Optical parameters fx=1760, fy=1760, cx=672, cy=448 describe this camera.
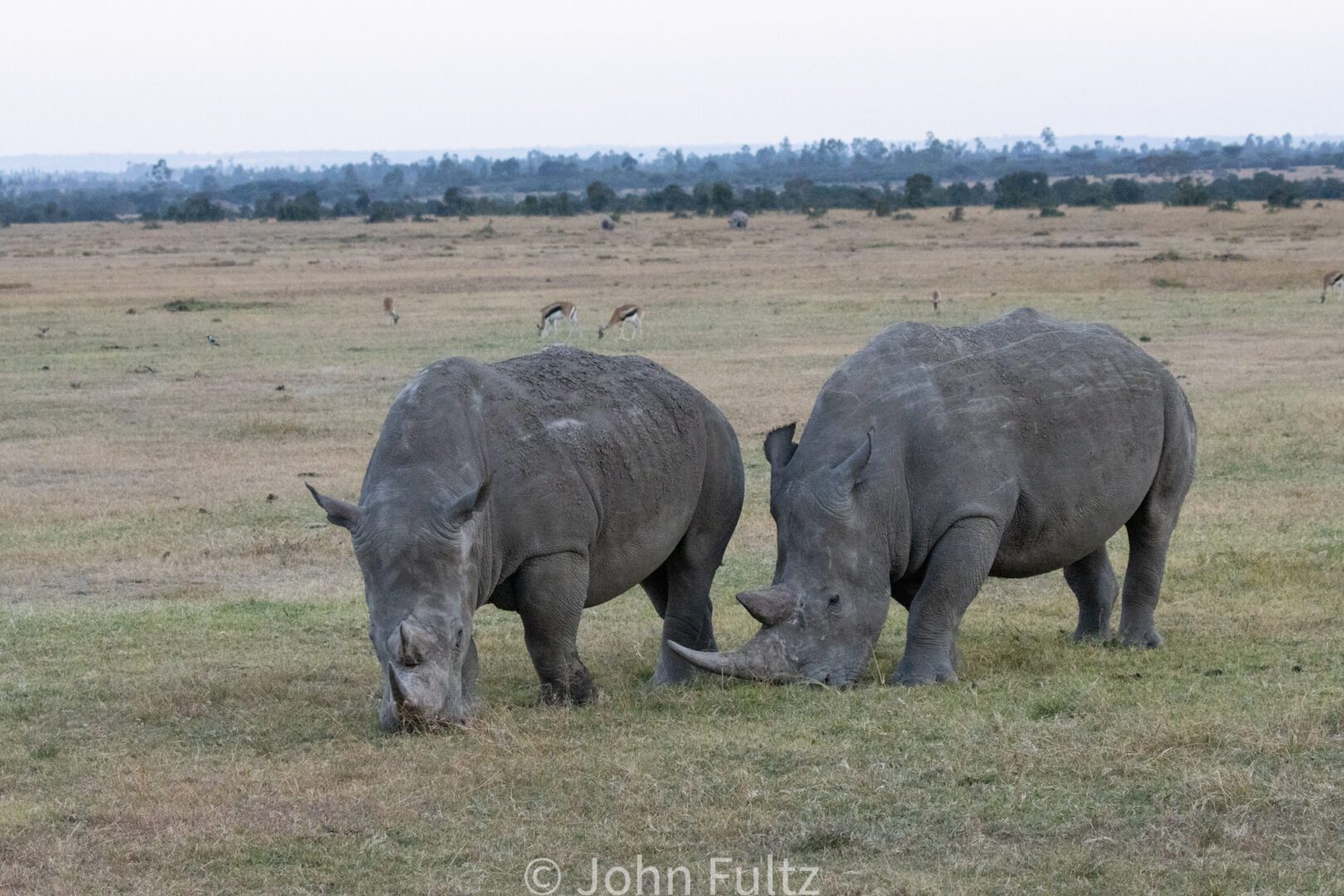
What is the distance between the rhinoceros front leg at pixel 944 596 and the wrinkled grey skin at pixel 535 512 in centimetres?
120

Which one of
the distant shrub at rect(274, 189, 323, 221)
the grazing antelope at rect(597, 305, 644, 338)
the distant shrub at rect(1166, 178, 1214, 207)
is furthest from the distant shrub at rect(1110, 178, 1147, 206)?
the grazing antelope at rect(597, 305, 644, 338)

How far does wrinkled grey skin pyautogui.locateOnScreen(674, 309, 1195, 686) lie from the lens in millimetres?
8445

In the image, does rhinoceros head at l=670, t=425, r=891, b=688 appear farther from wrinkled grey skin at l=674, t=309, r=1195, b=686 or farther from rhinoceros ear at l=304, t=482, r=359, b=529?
rhinoceros ear at l=304, t=482, r=359, b=529

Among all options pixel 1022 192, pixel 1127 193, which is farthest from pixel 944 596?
pixel 1127 193

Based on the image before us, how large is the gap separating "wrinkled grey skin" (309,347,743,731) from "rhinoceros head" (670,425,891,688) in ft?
2.26

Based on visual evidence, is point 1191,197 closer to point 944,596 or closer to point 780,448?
point 780,448

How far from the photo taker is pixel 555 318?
30688 millimetres

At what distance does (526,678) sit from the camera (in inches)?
368

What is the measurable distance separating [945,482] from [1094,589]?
201cm

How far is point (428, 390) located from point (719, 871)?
3252mm

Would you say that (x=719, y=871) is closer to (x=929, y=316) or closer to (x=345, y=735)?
(x=345, y=735)

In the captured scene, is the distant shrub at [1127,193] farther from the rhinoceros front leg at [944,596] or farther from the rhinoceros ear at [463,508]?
the rhinoceros ear at [463,508]

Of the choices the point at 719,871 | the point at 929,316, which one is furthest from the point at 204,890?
the point at 929,316

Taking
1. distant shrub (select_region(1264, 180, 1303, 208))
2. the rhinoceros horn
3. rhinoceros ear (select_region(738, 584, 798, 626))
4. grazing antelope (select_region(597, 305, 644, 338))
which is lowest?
grazing antelope (select_region(597, 305, 644, 338))
